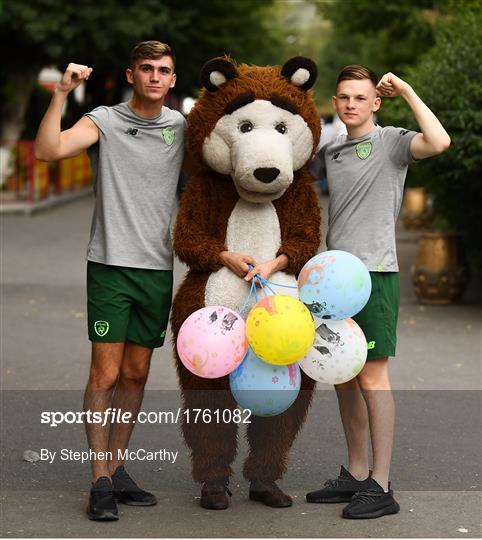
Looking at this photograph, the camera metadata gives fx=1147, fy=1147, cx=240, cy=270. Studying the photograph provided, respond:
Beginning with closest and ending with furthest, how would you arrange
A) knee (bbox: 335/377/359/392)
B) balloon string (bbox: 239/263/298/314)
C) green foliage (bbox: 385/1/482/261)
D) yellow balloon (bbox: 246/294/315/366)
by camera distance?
yellow balloon (bbox: 246/294/315/366) → balloon string (bbox: 239/263/298/314) → knee (bbox: 335/377/359/392) → green foliage (bbox: 385/1/482/261)

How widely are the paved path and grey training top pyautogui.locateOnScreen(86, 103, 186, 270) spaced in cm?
119

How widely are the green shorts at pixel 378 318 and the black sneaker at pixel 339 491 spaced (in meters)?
0.61

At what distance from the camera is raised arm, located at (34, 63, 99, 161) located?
5.20 metres

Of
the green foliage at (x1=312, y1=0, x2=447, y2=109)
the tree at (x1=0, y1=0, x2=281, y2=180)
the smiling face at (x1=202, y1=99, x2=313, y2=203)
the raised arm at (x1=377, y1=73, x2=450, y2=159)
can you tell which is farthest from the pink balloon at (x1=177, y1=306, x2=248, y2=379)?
the tree at (x1=0, y1=0, x2=281, y2=180)

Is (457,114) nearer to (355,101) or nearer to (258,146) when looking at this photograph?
(355,101)

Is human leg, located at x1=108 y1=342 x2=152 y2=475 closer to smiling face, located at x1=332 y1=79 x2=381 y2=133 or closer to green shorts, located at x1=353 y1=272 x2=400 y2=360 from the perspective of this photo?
green shorts, located at x1=353 y1=272 x2=400 y2=360

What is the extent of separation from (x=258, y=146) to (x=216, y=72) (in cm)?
43

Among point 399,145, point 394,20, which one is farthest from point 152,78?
point 394,20

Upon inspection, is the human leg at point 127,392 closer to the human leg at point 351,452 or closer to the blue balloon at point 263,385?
the blue balloon at point 263,385

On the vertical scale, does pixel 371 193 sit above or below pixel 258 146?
below

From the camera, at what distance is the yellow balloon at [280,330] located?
4.83 m

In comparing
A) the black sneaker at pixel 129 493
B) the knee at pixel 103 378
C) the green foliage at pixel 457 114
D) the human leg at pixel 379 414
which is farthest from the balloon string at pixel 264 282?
the green foliage at pixel 457 114

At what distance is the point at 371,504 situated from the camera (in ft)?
17.3

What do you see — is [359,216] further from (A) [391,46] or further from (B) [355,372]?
(A) [391,46]
